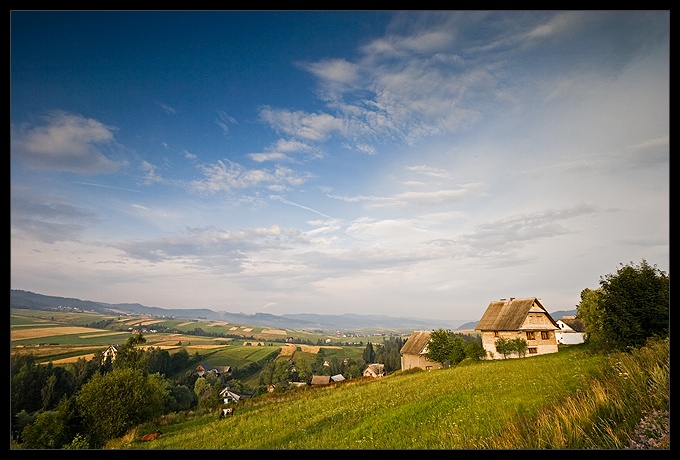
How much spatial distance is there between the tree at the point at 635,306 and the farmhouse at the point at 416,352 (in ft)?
57.3

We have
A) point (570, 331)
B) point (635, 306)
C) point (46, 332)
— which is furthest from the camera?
point (570, 331)

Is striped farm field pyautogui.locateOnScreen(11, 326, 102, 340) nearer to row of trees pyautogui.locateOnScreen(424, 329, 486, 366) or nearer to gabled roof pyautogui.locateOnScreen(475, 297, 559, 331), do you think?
row of trees pyautogui.locateOnScreen(424, 329, 486, 366)

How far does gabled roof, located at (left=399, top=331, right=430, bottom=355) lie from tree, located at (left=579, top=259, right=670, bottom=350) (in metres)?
18.7

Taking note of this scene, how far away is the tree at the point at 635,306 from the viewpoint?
696 centimetres

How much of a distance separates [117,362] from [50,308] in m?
5.07

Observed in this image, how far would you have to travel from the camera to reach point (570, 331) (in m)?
31.7

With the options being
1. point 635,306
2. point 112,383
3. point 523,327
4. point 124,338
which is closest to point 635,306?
point 635,306

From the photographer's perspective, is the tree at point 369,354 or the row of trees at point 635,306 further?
the tree at point 369,354

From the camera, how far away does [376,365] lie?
111 feet

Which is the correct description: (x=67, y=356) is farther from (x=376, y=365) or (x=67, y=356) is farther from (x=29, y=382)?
(x=376, y=365)

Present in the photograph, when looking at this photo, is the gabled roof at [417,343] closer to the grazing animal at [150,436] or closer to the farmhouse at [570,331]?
the farmhouse at [570,331]

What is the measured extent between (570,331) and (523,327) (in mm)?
16352

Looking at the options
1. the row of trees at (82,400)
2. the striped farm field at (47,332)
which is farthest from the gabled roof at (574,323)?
the striped farm field at (47,332)

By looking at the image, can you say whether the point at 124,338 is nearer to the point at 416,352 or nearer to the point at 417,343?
the point at 416,352
